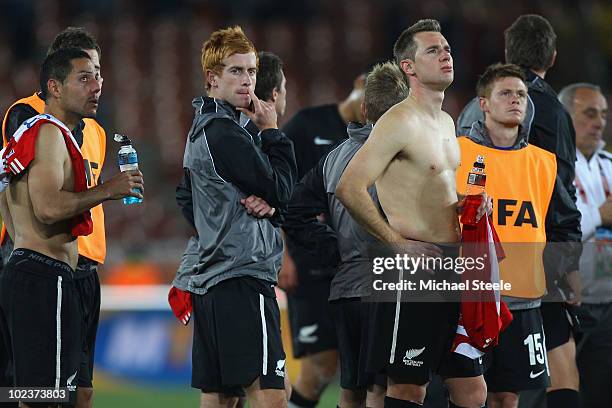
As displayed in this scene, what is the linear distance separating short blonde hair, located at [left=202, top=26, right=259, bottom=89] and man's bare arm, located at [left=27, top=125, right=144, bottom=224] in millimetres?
670

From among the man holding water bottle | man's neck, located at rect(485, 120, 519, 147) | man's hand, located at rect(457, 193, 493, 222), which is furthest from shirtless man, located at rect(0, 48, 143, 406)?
man's neck, located at rect(485, 120, 519, 147)

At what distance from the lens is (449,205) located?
16.3ft

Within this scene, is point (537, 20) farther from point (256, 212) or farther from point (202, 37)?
point (202, 37)

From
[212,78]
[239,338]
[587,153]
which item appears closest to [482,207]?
[239,338]

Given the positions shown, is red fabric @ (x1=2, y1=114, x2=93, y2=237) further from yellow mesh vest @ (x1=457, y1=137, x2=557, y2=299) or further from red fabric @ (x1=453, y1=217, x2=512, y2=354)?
yellow mesh vest @ (x1=457, y1=137, x2=557, y2=299)

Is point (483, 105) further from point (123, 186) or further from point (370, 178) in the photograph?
point (123, 186)

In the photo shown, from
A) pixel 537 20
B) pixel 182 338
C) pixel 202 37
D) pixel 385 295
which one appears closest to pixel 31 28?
pixel 202 37

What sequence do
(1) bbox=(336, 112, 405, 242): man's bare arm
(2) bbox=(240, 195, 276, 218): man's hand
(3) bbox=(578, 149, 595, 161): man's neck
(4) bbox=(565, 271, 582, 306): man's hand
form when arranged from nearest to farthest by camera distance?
(1) bbox=(336, 112, 405, 242): man's bare arm, (2) bbox=(240, 195, 276, 218): man's hand, (4) bbox=(565, 271, 582, 306): man's hand, (3) bbox=(578, 149, 595, 161): man's neck

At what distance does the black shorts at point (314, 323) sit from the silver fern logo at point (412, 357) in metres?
2.43

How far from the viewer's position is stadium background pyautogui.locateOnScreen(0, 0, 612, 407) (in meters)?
14.0

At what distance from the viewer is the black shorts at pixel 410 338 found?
489 cm

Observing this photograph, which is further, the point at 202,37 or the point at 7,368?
the point at 202,37

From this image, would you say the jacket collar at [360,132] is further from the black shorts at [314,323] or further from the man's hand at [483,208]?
the black shorts at [314,323]

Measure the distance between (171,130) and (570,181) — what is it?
Result: 9.50 meters
